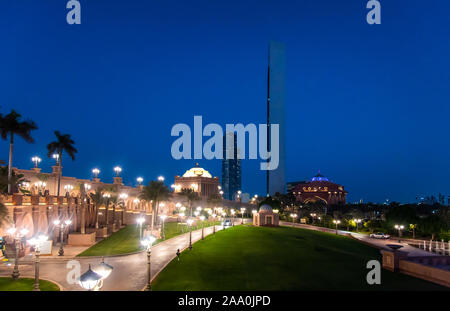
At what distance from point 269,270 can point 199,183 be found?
337 ft

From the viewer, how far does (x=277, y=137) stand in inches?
4892

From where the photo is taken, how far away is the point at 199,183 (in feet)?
431

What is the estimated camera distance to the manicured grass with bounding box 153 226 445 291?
83.2 feet

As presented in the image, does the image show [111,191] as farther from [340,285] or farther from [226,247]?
[340,285]

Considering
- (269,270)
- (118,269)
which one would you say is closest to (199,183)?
(118,269)

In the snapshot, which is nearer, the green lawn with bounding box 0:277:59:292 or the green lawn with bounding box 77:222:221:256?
the green lawn with bounding box 0:277:59:292

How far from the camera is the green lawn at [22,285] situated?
2250 centimetres

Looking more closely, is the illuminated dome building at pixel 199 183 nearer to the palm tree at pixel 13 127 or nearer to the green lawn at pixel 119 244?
the green lawn at pixel 119 244

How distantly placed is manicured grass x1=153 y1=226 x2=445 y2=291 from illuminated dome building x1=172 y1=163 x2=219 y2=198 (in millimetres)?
88463

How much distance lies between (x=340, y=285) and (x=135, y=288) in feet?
50.7

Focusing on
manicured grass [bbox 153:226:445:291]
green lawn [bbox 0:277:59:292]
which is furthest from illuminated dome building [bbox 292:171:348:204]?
green lawn [bbox 0:277:59:292]

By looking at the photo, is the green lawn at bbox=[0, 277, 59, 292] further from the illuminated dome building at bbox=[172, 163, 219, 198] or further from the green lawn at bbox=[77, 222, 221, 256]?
the illuminated dome building at bbox=[172, 163, 219, 198]
